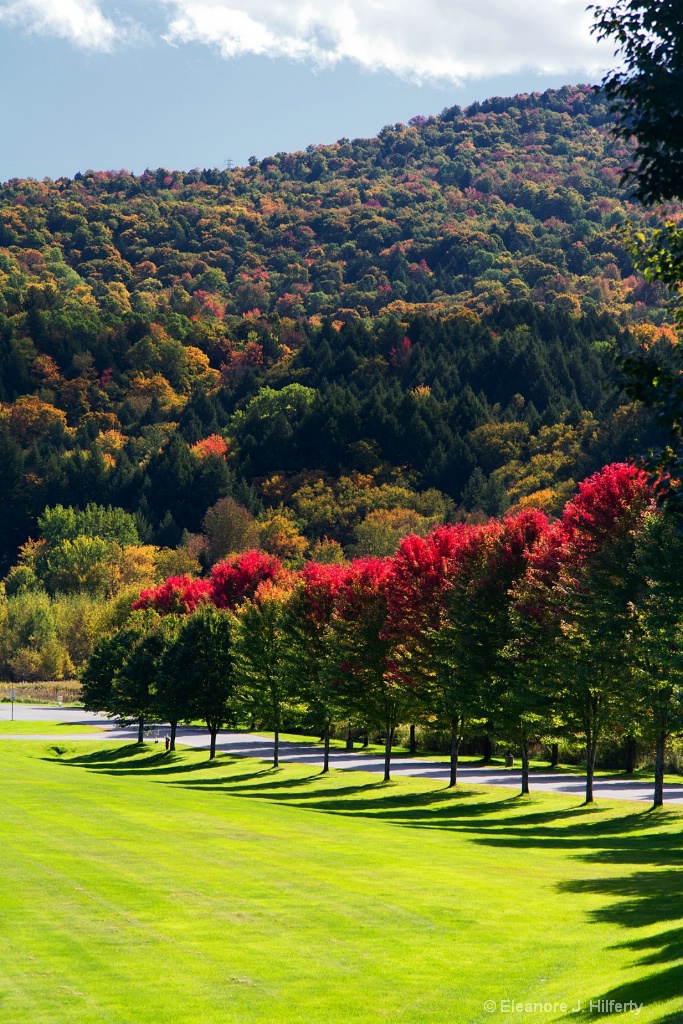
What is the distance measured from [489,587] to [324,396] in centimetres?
14110

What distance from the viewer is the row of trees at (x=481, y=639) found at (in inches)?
1534

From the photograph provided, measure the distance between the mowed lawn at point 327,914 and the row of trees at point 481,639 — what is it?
4.19 metres

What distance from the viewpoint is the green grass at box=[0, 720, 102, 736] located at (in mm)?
79062

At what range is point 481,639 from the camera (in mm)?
45750

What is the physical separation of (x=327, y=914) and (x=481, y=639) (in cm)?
2467

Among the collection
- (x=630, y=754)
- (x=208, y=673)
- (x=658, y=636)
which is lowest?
(x=630, y=754)

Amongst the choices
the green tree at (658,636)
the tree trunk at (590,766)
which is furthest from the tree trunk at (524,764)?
the green tree at (658,636)

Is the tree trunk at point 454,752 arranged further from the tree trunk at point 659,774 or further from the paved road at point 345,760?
the tree trunk at point 659,774

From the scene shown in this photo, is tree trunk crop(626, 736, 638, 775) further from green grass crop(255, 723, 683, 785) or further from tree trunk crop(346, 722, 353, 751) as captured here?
tree trunk crop(346, 722, 353, 751)

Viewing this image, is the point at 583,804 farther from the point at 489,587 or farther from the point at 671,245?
the point at 671,245

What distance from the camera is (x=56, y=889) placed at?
2361 cm

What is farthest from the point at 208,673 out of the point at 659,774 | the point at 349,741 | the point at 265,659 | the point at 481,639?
the point at 659,774

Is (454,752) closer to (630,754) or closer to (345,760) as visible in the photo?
(630,754)

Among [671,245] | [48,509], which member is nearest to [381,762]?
[671,245]
